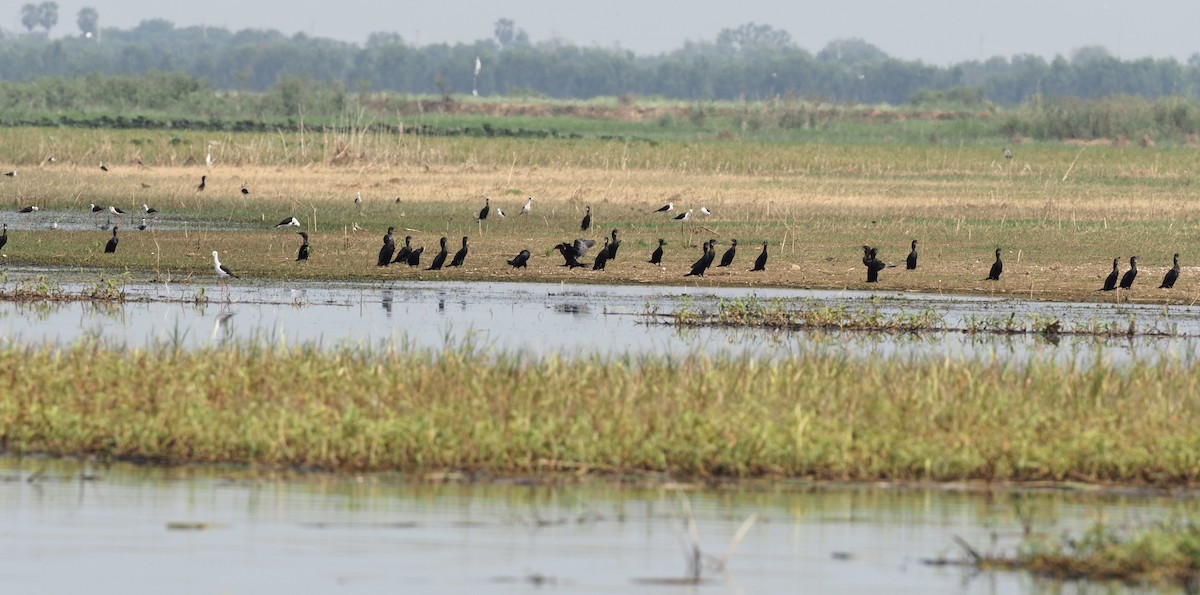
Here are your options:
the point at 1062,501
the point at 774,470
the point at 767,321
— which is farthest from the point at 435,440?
the point at 767,321

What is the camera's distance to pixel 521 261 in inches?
1109

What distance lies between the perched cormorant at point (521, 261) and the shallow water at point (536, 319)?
89 cm

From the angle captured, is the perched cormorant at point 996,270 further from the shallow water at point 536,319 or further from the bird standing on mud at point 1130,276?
the bird standing on mud at point 1130,276

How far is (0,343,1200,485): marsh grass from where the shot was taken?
11.8 metres

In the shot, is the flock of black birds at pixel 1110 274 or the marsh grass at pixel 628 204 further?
the marsh grass at pixel 628 204

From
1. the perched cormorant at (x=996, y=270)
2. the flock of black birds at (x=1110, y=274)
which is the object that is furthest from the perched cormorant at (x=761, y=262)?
the perched cormorant at (x=996, y=270)

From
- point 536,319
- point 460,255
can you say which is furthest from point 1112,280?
point 460,255

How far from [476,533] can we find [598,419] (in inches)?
75.0

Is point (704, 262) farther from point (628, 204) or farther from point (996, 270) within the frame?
point (628, 204)

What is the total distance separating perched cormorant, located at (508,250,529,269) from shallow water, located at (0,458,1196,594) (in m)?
16.3

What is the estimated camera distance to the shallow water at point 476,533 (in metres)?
9.45

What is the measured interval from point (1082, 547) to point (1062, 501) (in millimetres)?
1919

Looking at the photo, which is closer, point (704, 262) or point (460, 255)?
point (704, 262)

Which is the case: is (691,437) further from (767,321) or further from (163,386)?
(767,321)
